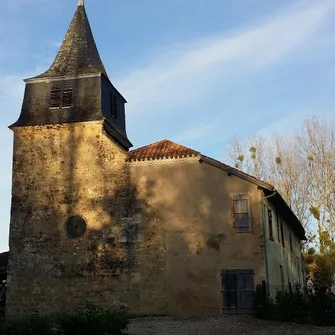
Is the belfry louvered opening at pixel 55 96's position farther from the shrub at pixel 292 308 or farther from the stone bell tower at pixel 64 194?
the shrub at pixel 292 308

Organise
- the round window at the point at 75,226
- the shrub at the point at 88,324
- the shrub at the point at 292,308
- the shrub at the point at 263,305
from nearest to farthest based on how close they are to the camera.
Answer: the shrub at the point at 88,324 → the shrub at the point at 292,308 → the shrub at the point at 263,305 → the round window at the point at 75,226

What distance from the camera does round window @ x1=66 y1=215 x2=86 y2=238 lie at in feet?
63.6

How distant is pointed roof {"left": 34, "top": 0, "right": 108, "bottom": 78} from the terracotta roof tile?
14.4ft

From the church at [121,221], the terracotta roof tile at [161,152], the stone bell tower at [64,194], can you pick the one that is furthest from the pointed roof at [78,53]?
the terracotta roof tile at [161,152]

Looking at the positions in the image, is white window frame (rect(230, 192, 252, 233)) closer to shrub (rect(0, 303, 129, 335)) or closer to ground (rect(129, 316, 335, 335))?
ground (rect(129, 316, 335, 335))

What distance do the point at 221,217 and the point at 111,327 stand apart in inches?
292

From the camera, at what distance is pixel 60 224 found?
772 inches

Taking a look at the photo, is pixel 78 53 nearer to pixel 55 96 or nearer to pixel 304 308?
pixel 55 96

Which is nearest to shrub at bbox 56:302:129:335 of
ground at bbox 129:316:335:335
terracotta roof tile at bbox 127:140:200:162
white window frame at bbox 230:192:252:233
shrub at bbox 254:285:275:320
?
ground at bbox 129:316:335:335

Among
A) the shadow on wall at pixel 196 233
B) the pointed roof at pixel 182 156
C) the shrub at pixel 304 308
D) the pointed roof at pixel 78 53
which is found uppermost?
the pointed roof at pixel 78 53

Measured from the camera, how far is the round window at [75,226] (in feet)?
63.6

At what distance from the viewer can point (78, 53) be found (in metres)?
23.3

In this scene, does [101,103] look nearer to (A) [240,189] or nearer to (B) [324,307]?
(A) [240,189]

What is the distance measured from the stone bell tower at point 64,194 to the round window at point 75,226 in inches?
1.6
